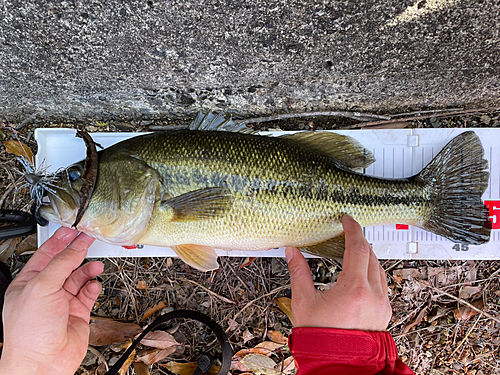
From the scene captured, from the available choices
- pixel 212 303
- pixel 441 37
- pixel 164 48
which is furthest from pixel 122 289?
pixel 441 37

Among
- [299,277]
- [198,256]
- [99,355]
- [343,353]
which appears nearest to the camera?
[343,353]

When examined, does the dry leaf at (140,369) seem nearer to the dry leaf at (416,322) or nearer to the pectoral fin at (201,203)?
the pectoral fin at (201,203)

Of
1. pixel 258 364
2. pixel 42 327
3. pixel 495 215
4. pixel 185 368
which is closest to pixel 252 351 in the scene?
pixel 258 364

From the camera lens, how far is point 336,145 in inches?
84.1

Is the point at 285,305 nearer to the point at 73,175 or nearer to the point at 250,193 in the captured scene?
the point at 250,193

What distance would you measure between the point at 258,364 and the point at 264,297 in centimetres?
54

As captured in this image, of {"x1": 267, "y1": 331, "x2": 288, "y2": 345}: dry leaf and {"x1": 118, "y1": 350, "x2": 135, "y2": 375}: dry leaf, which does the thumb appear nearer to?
{"x1": 267, "y1": 331, "x2": 288, "y2": 345}: dry leaf

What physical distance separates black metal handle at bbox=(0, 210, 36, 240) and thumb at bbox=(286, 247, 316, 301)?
1.86 metres

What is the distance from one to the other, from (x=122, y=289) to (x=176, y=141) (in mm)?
1437

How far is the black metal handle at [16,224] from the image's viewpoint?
217 cm

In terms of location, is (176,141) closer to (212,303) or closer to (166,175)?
(166,175)

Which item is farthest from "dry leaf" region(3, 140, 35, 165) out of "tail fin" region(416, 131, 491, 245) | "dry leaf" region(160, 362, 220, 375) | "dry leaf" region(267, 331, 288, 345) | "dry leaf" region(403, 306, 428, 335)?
"dry leaf" region(403, 306, 428, 335)

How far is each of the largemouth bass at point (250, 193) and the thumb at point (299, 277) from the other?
3.7 inches

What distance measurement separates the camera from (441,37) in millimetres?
1905
